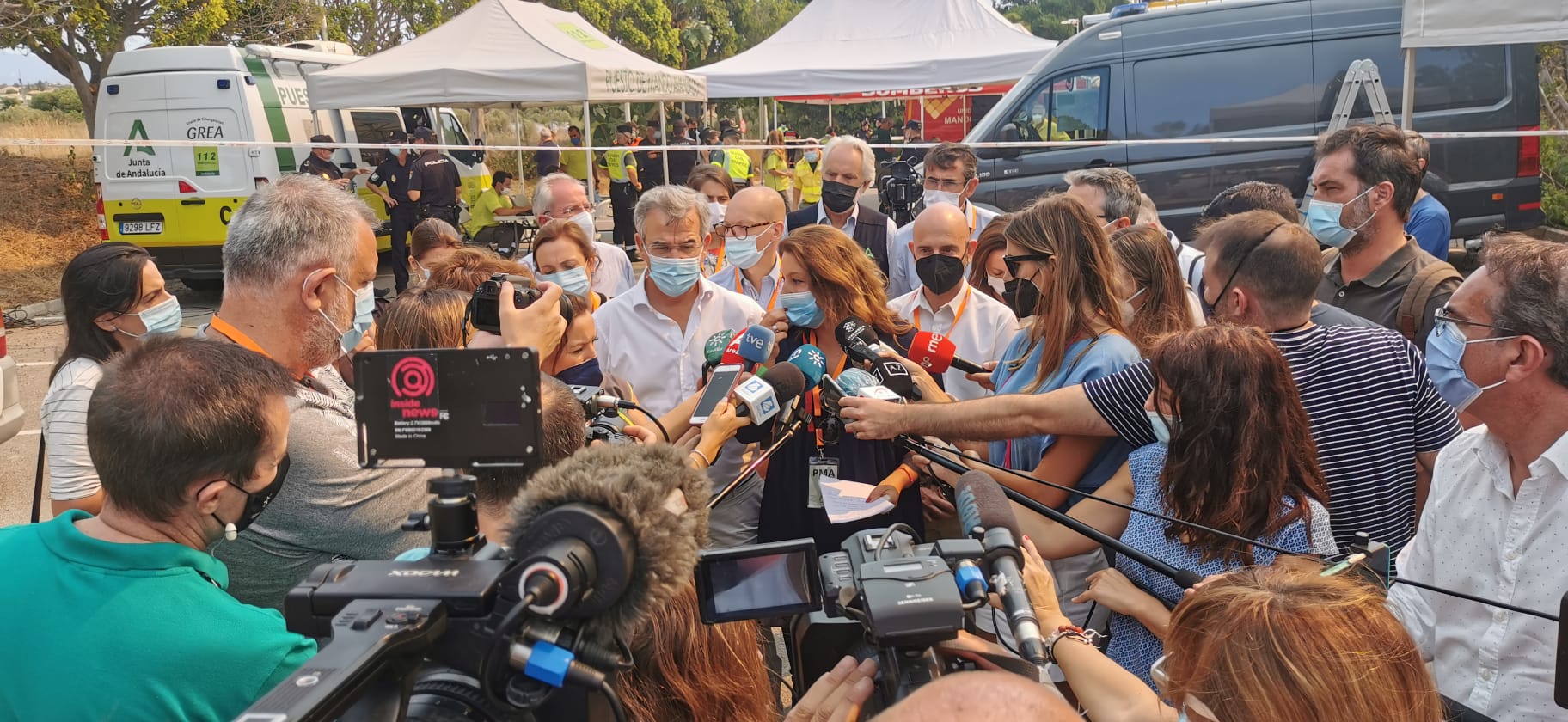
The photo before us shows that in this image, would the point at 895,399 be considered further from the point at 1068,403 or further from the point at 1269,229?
the point at 1269,229

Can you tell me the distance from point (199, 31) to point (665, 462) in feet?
66.7

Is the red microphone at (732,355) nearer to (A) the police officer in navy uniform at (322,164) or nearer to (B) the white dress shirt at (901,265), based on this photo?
(B) the white dress shirt at (901,265)

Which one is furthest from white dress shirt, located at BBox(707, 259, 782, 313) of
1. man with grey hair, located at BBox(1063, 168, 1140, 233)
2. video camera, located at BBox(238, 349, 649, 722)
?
video camera, located at BBox(238, 349, 649, 722)

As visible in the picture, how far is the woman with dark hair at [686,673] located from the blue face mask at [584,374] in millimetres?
1987

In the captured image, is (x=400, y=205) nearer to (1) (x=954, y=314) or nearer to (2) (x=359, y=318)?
(1) (x=954, y=314)

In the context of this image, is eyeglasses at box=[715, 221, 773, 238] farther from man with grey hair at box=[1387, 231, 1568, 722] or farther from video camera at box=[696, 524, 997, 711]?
video camera at box=[696, 524, 997, 711]

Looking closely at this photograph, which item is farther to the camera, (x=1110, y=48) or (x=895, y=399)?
(x=1110, y=48)

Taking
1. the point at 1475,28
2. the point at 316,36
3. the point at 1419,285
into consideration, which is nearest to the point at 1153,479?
the point at 1419,285

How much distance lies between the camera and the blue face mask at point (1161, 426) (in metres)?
2.30

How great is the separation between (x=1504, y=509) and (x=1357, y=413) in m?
0.45

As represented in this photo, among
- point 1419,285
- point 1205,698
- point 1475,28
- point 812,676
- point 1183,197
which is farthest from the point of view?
point 1183,197

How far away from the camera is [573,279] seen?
14.8 ft

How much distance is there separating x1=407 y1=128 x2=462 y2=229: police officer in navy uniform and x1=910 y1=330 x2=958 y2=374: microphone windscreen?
10.0 meters

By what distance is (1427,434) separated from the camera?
2.58 meters
